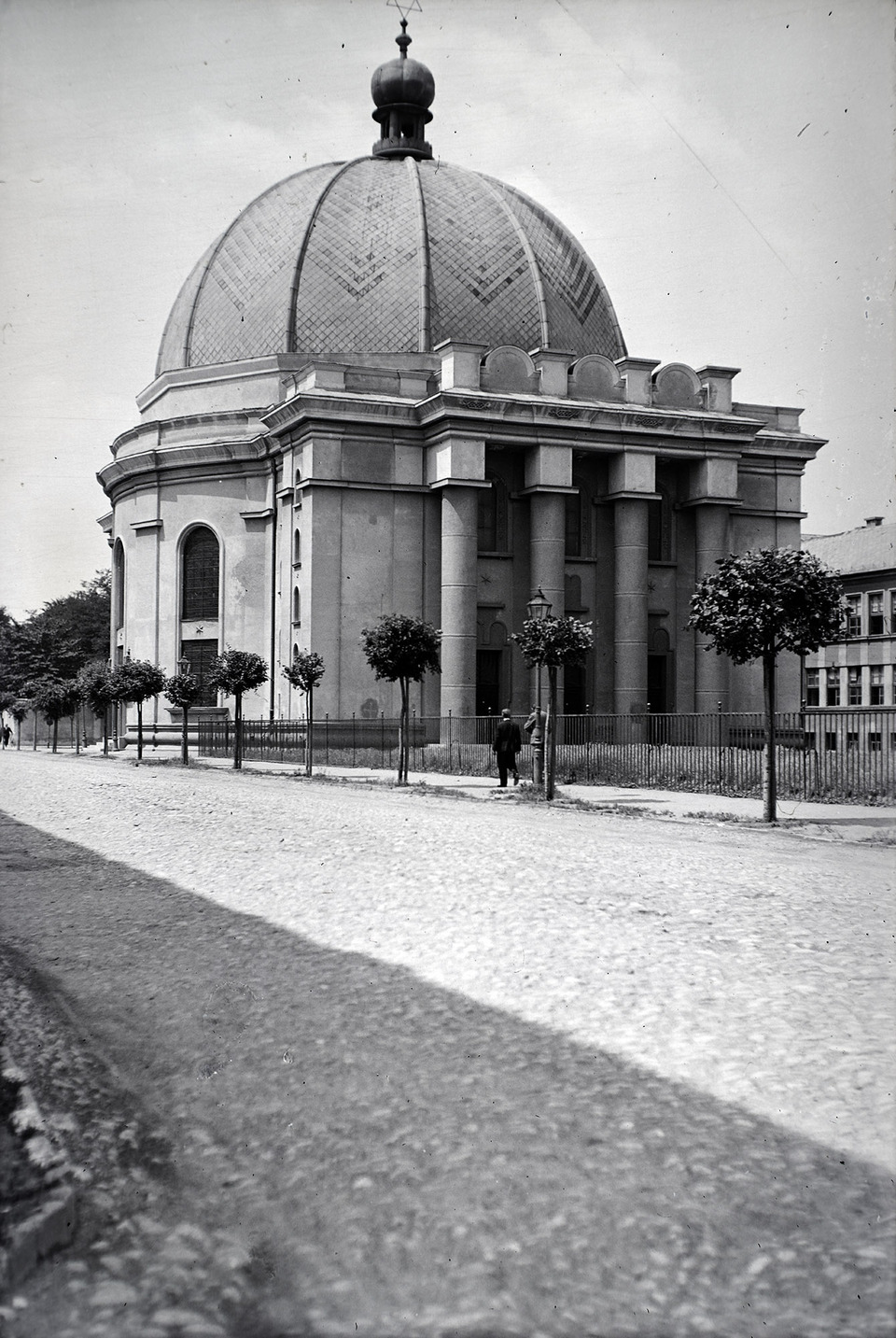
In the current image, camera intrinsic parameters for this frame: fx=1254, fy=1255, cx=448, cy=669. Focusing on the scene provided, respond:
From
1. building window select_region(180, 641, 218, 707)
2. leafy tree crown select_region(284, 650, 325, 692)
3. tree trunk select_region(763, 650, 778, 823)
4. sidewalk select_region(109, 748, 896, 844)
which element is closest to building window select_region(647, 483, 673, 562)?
leafy tree crown select_region(284, 650, 325, 692)

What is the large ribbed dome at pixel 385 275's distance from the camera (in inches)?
1957

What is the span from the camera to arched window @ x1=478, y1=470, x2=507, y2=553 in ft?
151

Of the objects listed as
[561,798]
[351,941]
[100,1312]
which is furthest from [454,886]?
[561,798]

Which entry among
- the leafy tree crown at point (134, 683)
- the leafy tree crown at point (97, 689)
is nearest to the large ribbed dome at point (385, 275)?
the leafy tree crown at point (97, 689)

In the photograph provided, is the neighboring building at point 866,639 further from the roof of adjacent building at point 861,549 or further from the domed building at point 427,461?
the domed building at point 427,461

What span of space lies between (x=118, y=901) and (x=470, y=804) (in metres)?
12.8

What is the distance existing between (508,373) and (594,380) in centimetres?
345

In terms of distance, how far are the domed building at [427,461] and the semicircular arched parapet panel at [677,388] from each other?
9 cm

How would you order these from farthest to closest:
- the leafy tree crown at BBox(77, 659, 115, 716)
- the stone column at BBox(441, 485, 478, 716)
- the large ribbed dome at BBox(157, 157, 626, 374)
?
1. the leafy tree crown at BBox(77, 659, 115, 716)
2. the large ribbed dome at BBox(157, 157, 626, 374)
3. the stone column at BBox(441, 485, 478, 716)

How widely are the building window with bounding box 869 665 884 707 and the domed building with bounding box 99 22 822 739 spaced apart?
75.8 feet

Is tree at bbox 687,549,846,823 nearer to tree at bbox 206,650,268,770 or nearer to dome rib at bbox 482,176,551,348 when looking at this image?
tree at bbox 206,650,268,770

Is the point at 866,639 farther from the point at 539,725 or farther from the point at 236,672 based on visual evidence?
the point at 539,725

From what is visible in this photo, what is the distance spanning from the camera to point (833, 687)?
250ft

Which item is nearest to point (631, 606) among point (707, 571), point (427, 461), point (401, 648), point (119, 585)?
point (707, 571)
